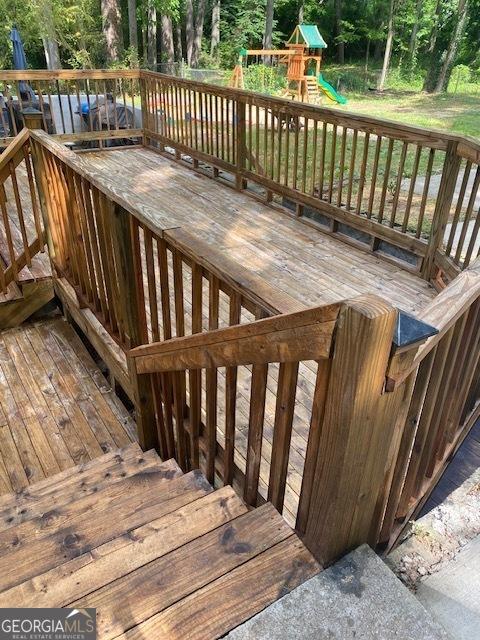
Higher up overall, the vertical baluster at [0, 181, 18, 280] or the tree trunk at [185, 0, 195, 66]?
the tree trunk at [185, 0, 195, 66]

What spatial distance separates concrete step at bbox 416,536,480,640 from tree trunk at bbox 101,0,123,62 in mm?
20914

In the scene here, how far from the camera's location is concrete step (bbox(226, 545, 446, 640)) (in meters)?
1.20

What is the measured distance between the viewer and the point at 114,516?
1928 mm

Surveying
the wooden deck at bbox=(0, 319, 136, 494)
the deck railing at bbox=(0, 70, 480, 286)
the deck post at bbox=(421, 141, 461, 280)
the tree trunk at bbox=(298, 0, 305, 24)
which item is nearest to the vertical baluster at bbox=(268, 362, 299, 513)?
the wooden deck at bbox=(0, 319, 136, 494)

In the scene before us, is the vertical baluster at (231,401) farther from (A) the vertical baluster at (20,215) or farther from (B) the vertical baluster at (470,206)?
(A) the vertical baluster at (20,215)

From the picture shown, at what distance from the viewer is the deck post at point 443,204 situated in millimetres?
3668

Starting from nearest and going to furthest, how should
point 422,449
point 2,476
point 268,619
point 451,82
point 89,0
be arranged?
point 268,619 → point 422,449 → point 2,476 → point 89,0 → point 451,82

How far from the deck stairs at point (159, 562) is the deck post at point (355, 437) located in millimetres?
139

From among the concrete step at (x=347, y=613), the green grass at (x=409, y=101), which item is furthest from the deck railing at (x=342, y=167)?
the green grass at (x=409, y=101)

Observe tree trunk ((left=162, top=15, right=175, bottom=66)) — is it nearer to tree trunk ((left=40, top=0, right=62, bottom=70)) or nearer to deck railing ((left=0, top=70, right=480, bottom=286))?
tree trunk ((left=40, top=0, right=62, bottom=70))

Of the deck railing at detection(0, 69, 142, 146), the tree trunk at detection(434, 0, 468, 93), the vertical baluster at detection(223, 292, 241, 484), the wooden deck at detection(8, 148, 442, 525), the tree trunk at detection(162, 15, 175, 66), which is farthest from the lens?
the tree trunk at detection(162, 15, 175, 66)

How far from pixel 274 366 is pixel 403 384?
1.94m

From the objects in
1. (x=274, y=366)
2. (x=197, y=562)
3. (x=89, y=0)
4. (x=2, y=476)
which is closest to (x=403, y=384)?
(x=197, y=562)

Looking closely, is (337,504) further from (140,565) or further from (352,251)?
(352,251)
